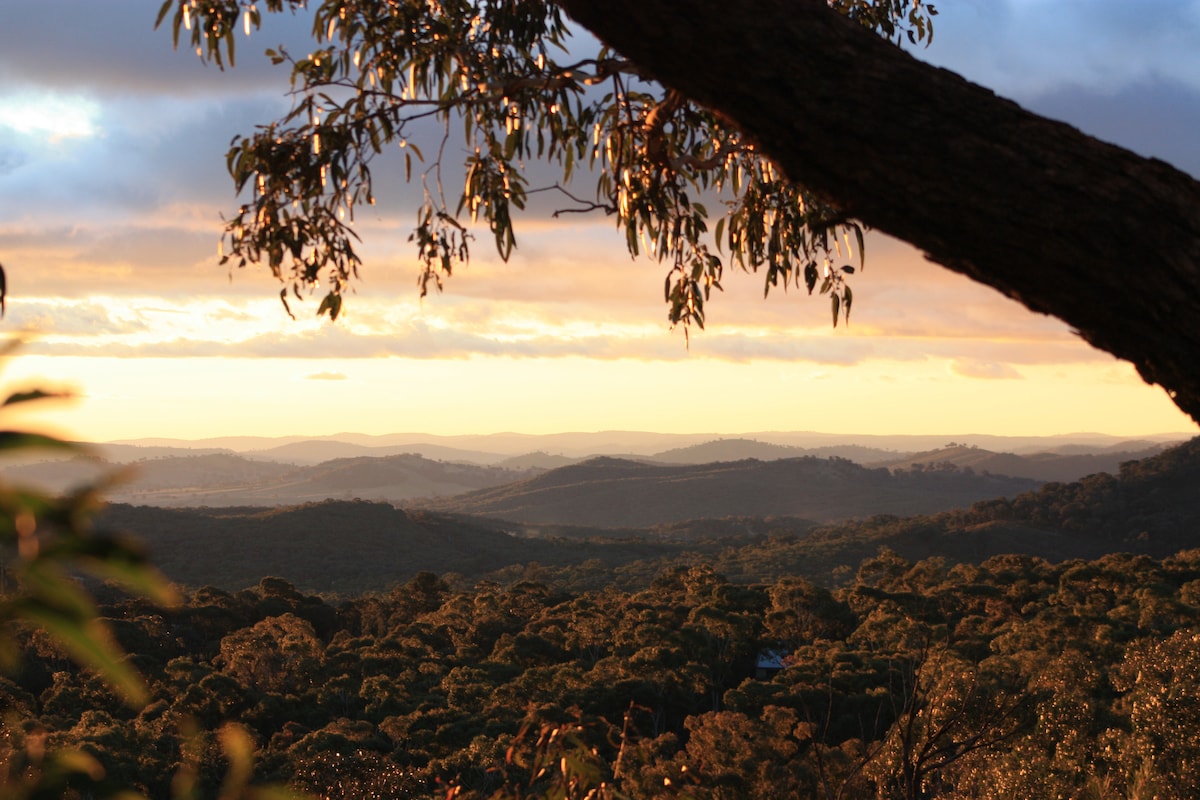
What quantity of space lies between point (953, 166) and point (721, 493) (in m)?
173

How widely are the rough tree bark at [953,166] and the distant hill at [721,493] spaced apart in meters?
161

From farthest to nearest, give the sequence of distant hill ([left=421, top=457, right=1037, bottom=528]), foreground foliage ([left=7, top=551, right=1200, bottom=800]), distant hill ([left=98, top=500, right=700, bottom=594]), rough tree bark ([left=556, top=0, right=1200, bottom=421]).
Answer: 1. distant hill ([left=421, top=457, right=1037, bottom=528])
2. distant hill ([left=98, top=500, right=700, bottom=594])
3. foreground foliage ([left=7, top=551, right=1200, bottom=800])
4. rough tree bark ([left=556, top=0, right=1200, bottom=421])

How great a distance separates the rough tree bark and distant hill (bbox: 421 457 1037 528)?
529 ft

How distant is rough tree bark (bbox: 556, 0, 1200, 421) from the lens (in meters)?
2.52

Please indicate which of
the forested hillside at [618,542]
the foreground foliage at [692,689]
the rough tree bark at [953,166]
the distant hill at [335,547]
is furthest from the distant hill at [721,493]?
the rough tree bark at [953,166]

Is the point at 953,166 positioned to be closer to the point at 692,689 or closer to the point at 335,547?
the point at 692,689

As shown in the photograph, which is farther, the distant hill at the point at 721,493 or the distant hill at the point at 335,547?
the distant hill at the point at 721,493

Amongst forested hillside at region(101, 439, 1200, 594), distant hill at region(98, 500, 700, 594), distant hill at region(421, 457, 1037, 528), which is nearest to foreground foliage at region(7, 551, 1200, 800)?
forested hillside at region(101, 439, 1200, 594)

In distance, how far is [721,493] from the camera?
174 m

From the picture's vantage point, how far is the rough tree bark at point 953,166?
2518 millimetres

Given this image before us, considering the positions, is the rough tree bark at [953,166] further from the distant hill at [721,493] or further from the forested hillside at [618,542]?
the distant hill at [721,493]

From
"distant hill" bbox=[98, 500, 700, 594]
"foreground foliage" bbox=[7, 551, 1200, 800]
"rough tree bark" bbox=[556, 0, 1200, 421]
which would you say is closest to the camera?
"rough tree bark" bbox=[556, 0, 1200, 421]

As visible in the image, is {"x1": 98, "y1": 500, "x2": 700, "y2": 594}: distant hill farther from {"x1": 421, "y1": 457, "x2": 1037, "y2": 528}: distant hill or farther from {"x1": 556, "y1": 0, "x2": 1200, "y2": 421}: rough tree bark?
{"x1": 556, "y1": 0, "x2": 1200, "y2": 421}: rough tree bark

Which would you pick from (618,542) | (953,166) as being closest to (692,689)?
(953,166)
